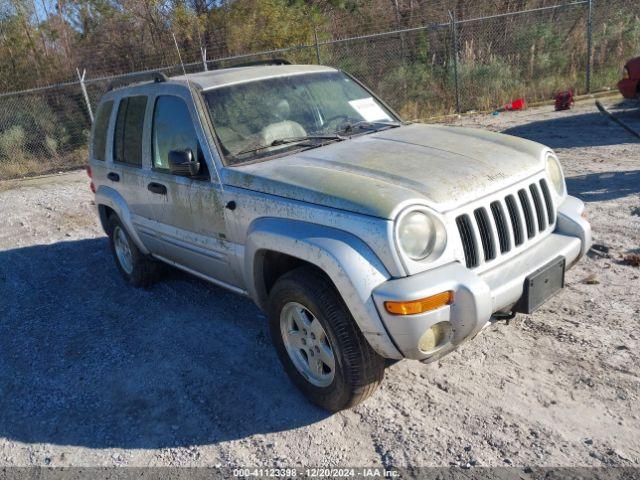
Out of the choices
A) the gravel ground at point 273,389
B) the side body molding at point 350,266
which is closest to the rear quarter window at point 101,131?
the gravel ground at point 273,389

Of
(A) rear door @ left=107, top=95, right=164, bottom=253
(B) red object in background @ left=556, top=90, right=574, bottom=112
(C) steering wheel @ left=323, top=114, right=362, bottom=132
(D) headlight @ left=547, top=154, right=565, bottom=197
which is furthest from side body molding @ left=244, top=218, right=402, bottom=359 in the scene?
(B) red object in background @ left=556, top=90, right=574, bottom=112

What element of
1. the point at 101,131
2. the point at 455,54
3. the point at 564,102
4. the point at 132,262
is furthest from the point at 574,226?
the point at 455,54

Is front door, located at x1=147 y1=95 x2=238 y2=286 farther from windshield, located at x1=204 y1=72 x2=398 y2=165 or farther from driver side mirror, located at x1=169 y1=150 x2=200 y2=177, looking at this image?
windshield, located at x1=204 y1=72 x2=398 y2=165

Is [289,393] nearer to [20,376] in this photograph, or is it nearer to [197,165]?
[197,165]

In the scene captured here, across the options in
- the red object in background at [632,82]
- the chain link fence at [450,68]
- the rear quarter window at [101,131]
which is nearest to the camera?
the rear quarter window at [101,131]

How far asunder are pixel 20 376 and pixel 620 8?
16.9 metres

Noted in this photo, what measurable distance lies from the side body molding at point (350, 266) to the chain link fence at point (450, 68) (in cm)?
1148

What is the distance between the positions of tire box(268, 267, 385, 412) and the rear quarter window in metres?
3.00

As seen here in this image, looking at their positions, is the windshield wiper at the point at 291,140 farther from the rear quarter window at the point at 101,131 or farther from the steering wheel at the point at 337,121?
the rear quarter window at the point at 101,131

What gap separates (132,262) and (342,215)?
3283mm

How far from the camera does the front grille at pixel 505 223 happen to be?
3.11 m

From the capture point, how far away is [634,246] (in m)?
5.14

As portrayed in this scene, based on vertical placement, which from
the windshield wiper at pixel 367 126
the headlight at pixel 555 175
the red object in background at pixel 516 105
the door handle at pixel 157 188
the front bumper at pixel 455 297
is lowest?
the red object in background at pixel 516 105

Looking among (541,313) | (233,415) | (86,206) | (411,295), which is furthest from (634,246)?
(86,206)
